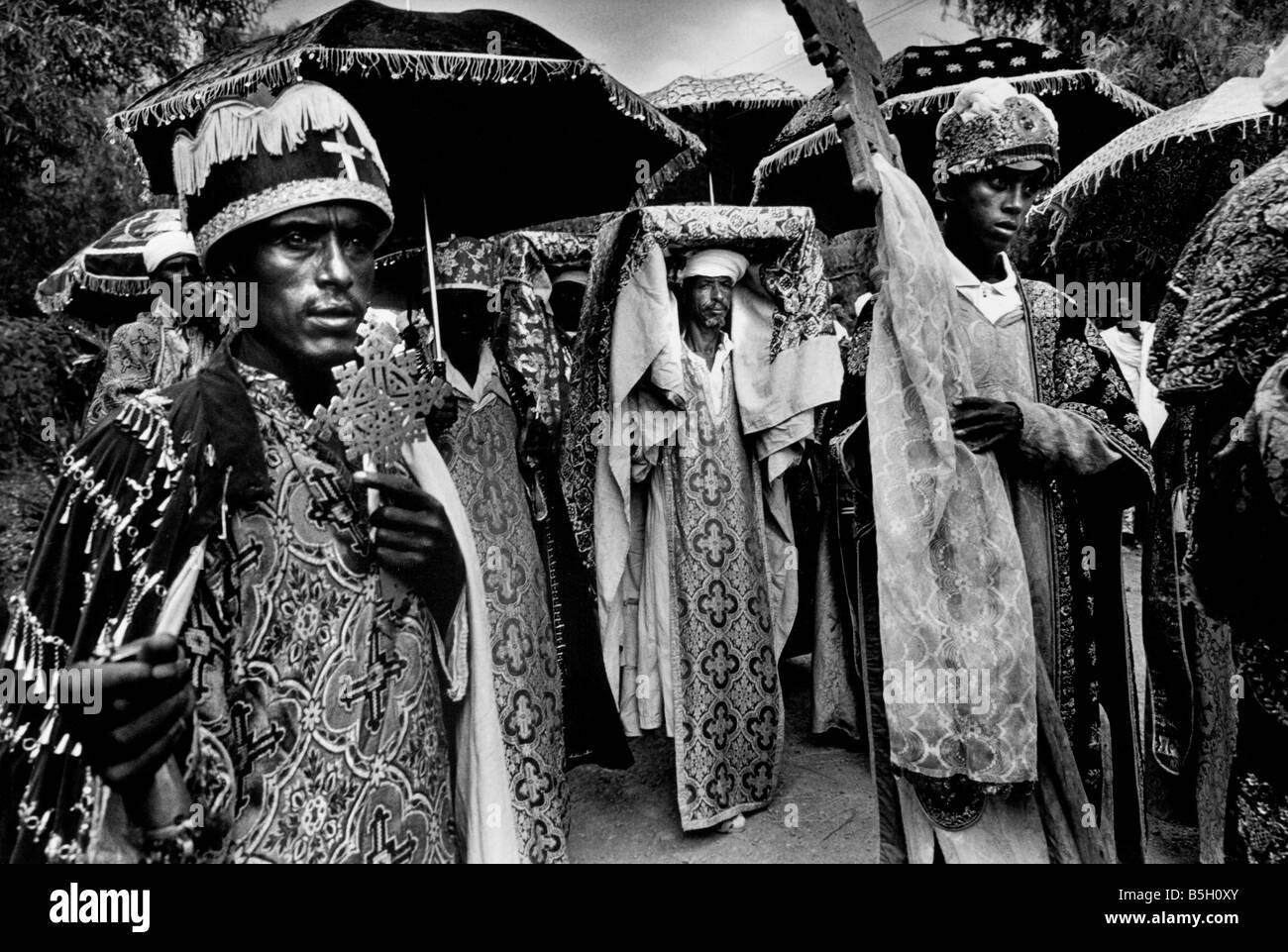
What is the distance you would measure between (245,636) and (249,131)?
Answer: 31.5 inches

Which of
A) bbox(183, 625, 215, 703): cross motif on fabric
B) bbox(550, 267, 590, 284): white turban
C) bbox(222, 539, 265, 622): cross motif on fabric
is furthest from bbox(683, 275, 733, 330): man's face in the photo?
bbox(183, 625, 215, 703): cross motif on fabric

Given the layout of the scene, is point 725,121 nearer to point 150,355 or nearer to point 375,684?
point 150,355

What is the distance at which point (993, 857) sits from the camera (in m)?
2.26

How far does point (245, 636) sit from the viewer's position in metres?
1.50

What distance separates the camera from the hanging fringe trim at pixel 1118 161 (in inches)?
113

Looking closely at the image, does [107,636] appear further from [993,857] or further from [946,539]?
[993,857]

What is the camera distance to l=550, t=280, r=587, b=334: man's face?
410 centimetres

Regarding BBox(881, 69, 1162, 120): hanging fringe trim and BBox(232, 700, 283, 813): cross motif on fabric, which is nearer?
BBox(232, 700, 283, 813): cross motif on fabric

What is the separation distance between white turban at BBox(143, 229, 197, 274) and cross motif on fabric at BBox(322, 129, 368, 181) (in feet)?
5.12

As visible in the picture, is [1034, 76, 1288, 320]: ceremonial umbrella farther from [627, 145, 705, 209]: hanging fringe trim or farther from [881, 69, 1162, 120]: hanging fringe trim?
[627, 145, 705, 209]: hanging fringe trim
